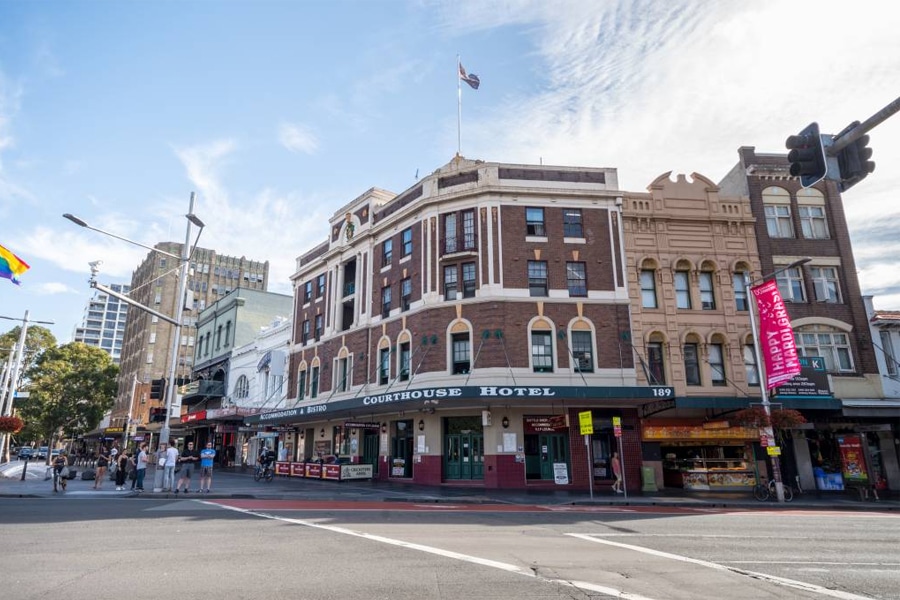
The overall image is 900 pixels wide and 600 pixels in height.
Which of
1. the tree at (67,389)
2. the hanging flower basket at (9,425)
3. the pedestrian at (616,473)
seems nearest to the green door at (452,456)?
A: the pedestrian at (616,473)

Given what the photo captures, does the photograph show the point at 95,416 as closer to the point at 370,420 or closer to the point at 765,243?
the point at 370,420

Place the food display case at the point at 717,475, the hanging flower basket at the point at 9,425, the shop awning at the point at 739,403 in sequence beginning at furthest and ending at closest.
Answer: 1. the hanging flower basket at the point at 9,425
2. the food display case at the point at 717,475
3. the shop awning at the point at 739,403

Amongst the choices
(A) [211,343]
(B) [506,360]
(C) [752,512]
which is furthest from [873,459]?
(A) [211,343]

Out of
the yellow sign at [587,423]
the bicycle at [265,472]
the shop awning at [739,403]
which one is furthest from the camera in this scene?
the bicycle at [265,472]

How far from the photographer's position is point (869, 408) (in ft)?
86.5

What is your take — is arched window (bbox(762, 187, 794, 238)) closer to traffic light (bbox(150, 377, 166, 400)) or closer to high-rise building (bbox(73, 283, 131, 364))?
traffic light (bbox(150, 377, 166, 400))

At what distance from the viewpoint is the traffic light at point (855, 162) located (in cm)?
785

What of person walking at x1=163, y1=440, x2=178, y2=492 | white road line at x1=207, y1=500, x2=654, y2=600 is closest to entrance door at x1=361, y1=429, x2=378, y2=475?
person walking at x1=163, y1=440, x2=178, y2=492

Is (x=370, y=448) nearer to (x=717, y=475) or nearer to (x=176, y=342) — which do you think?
(x=176, y=342)

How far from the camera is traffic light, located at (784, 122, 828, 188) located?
7949mm

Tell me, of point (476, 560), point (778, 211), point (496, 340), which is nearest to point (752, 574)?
point (476, 560)

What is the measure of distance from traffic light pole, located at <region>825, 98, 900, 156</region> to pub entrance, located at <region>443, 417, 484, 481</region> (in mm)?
21388

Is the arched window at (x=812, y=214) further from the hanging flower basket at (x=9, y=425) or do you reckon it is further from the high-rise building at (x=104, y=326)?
the high-rise building at (x=104, y=326)

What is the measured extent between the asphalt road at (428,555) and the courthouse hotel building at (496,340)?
32.4 ft
